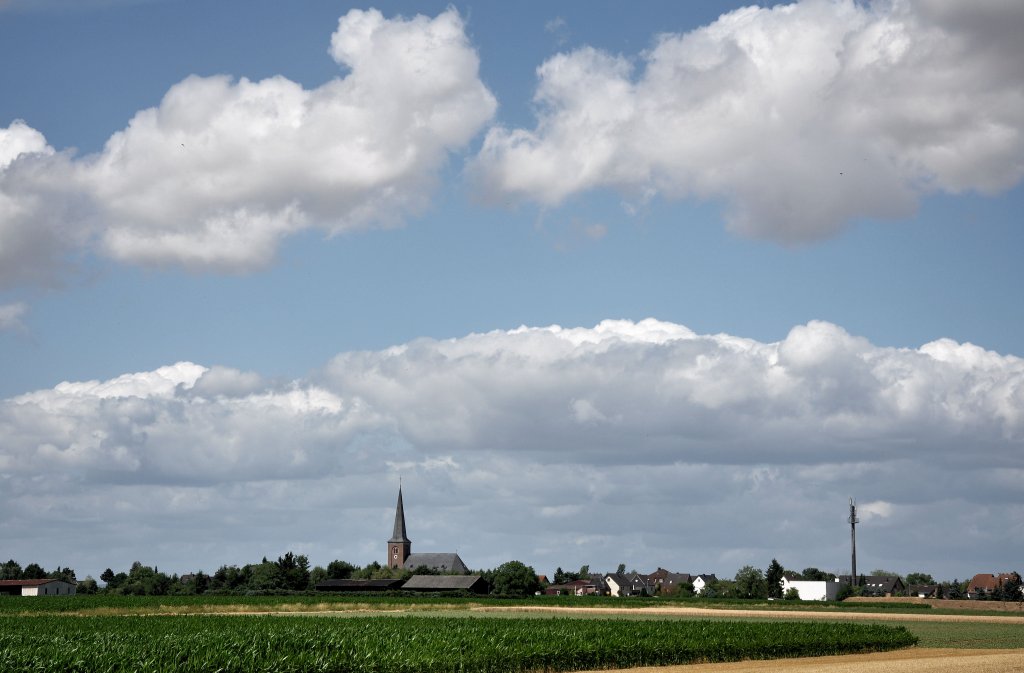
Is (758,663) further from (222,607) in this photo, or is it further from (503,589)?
(503,589)

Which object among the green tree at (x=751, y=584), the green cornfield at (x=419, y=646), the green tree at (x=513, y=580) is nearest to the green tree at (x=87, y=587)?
the green tree at (x=513, y=580)

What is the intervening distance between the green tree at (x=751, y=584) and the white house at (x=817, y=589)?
16440 mm

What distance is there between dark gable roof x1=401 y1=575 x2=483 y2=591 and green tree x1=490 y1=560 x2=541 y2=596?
12.0 feet

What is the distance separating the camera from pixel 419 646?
40719 mm

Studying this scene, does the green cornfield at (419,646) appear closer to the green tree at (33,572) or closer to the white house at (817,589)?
the white house at (817,589)

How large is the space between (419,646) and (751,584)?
5337 inches

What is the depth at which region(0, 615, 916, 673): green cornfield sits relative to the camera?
3444cm

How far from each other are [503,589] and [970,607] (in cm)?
6189

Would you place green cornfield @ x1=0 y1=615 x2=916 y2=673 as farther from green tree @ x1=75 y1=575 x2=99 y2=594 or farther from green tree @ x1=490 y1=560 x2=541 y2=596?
green tree @ x1=75 y1=575 x2=99 y2=594

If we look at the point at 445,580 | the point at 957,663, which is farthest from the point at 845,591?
the point at 957,663

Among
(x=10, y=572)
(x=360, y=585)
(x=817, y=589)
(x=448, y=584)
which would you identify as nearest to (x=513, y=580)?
(x=448, y=584)

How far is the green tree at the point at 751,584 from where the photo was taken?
540 feet

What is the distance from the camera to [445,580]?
16562 centimetres

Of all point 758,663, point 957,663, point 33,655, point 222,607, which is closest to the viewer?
point 33,655
